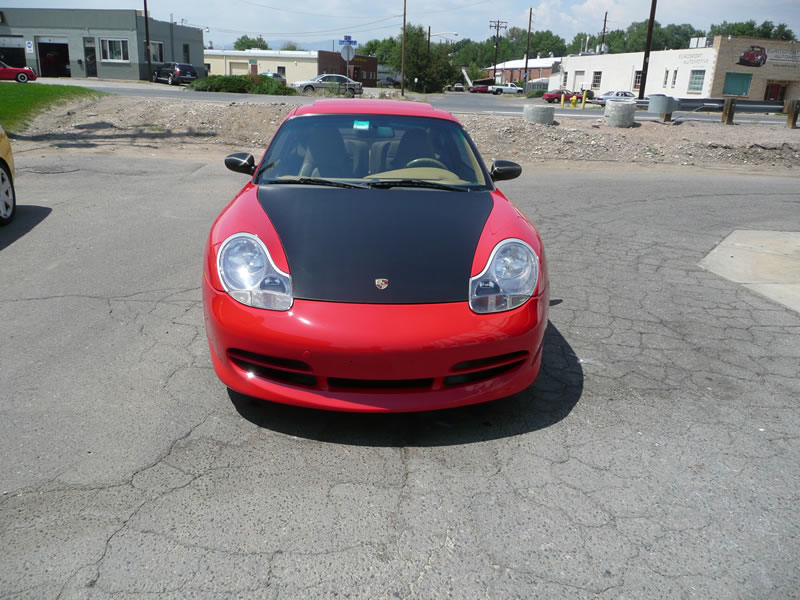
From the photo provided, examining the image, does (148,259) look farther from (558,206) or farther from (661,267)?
(558,206)

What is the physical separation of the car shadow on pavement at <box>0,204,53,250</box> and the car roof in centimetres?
367

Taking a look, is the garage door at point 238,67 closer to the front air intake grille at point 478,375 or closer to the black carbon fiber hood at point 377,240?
the black carbon fiber hood at point 377,240

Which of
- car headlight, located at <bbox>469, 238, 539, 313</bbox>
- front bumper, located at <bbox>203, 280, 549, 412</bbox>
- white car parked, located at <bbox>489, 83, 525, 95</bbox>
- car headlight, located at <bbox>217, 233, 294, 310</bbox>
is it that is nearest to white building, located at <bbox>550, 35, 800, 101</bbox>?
white car parked, located at <bbox>489, 83, 525, 95</bbox>

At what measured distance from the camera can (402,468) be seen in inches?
114

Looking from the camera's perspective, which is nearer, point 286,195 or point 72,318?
point 286,195

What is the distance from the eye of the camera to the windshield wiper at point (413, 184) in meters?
4.02

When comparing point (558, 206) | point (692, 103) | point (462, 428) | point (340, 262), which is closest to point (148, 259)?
point (340, 262)

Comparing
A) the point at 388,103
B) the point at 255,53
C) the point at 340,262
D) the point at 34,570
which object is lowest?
the point at 34,570

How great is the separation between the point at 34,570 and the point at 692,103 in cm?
3668

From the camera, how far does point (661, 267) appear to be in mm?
6375

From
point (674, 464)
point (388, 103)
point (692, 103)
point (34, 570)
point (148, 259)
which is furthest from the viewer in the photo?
point (692, 103)

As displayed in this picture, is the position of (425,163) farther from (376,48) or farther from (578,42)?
(578,42)

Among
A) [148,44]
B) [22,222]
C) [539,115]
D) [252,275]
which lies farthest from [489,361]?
[148,44]

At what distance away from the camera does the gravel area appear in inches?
602
